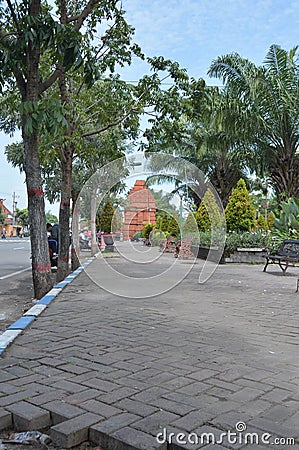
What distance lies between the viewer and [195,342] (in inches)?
200

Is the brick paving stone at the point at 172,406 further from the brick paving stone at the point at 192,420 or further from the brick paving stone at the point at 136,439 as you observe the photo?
the brick paving stone at the point at 136,439

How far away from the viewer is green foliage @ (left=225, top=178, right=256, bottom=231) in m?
18.7

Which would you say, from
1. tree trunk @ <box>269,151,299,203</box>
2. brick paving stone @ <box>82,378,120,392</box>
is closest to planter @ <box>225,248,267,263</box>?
tree trunk @ <box>269,151,299,203</box>

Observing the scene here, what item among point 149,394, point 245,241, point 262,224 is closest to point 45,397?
point 149,394

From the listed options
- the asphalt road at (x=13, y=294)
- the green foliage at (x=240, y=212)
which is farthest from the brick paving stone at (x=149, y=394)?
the green foliage at (x=240, y=212)

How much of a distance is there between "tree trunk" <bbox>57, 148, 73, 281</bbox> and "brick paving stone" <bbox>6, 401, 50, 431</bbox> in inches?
346

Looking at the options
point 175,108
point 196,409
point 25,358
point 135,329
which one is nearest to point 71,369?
point 25,358

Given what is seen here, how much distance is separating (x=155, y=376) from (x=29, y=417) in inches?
→ 45.3

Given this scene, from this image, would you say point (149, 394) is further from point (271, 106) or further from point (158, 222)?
point (158, 222)

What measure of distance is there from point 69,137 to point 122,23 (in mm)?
2800

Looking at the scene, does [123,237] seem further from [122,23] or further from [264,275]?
[122,23]

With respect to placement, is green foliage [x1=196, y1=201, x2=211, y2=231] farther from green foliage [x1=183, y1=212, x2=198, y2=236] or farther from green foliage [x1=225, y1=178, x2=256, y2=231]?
green foliage [x1=225, y1=178, x2=256, y2=231]

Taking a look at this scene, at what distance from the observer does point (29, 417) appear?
3035 millimetres

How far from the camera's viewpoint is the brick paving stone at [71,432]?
283 cm
